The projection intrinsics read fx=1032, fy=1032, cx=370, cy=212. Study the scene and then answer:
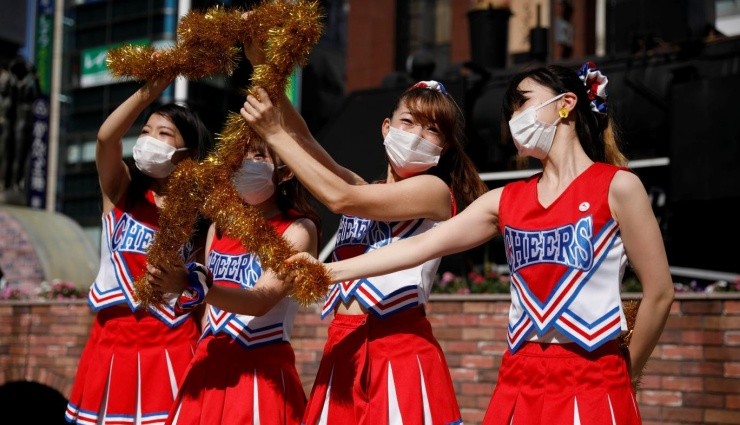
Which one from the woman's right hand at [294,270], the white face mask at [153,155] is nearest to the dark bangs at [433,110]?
the woman's right hand at [294,270]

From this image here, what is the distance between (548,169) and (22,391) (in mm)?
6320

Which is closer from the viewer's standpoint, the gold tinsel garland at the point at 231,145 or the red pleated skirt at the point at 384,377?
the gold tinsel garland at the point at 231,145

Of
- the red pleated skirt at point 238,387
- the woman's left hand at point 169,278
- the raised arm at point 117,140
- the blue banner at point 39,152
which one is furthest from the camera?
the blue banner at point 39,152

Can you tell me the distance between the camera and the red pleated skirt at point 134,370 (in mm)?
3773

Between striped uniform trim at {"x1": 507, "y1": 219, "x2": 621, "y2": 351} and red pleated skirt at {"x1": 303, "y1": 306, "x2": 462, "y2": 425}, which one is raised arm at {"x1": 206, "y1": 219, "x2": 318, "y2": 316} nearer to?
red pleated skirt at {"x1": 303, "y1": 306, "x2": 462, "y2": 425}

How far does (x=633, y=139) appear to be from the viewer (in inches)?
343

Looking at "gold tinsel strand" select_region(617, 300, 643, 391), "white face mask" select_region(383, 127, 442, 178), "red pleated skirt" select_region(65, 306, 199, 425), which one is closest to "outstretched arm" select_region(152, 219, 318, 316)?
"white face mask" select_region(383, 127, 442, 178)

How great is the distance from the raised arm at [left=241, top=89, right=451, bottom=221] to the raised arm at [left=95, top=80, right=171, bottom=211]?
587 millimetres

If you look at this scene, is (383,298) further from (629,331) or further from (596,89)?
(596,89)

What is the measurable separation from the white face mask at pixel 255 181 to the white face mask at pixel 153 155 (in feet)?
→ 1.40

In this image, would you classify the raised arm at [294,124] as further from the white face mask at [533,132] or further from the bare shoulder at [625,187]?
the bare shoulder at [625,187]

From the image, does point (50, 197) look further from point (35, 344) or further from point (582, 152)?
point (582, 152)

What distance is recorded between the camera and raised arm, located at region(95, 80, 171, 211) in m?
3.36

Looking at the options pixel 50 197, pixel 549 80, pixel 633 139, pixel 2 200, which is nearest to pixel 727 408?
pixel 549 80
